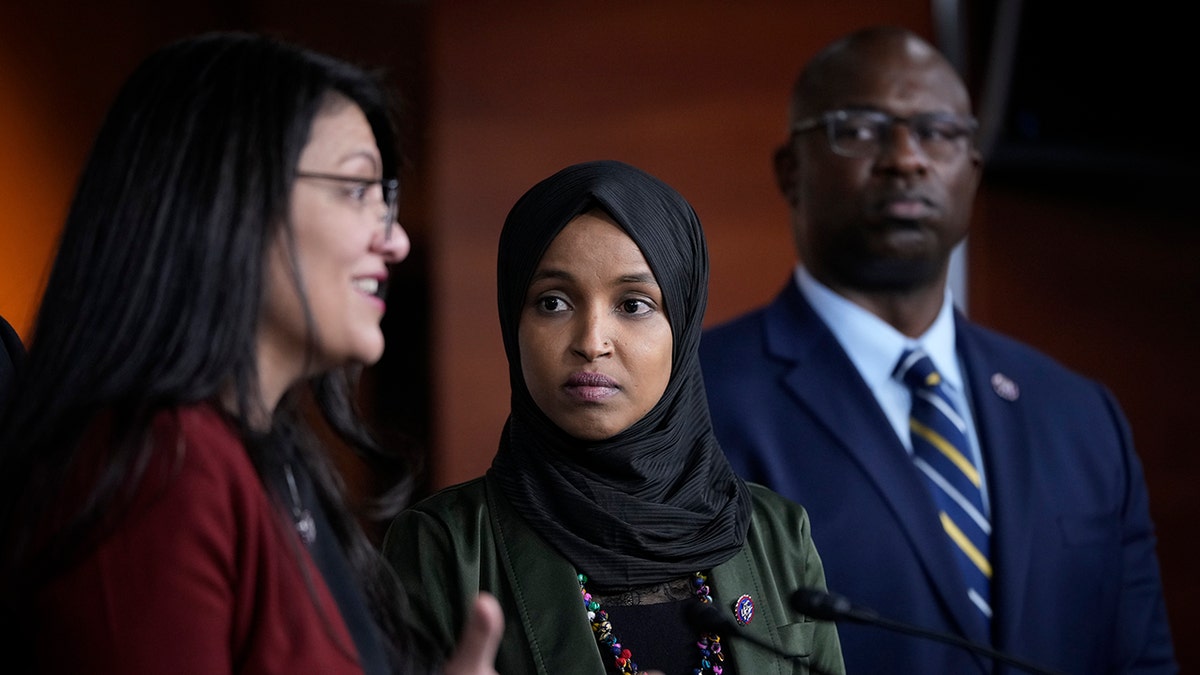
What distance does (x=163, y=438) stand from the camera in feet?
3.61

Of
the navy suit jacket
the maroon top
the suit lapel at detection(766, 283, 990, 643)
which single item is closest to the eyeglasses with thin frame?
the maroon top

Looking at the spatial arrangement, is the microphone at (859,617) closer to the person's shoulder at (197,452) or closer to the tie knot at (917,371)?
the person's shoulder at (197,452)

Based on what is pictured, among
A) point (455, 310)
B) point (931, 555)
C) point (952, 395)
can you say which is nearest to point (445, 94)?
point (455, 310)

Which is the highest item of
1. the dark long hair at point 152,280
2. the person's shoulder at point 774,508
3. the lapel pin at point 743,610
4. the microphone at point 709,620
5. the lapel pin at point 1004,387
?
the dark long hair at point 152,280

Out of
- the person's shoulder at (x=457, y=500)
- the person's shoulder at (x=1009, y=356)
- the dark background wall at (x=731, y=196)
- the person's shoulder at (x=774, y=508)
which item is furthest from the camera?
the dark background wall at (x=731, y=196)

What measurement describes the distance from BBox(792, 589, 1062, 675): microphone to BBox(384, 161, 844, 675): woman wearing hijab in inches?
7.8

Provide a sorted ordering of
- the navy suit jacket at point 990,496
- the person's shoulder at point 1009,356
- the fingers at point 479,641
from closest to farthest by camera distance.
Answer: the fingers at point 479,641
the navy suit jacket at point 990,496
the person's shoulder at point 1009,356

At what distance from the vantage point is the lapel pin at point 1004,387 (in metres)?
2.32

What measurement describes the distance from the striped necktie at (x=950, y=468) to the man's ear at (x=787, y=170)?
41 centimetres

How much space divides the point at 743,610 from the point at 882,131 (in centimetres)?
106

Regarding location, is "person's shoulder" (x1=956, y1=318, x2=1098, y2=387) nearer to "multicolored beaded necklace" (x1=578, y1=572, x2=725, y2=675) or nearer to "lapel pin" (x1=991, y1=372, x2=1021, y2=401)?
"lapel pin" (x1=991, y1=372, x2=1021, y2=401)

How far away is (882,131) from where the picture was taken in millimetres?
2342

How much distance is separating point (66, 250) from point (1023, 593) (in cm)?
153

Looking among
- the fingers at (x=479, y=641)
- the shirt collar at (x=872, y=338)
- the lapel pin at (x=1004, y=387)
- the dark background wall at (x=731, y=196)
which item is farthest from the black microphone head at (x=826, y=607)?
the dark background wall at (x=731, y=196)
